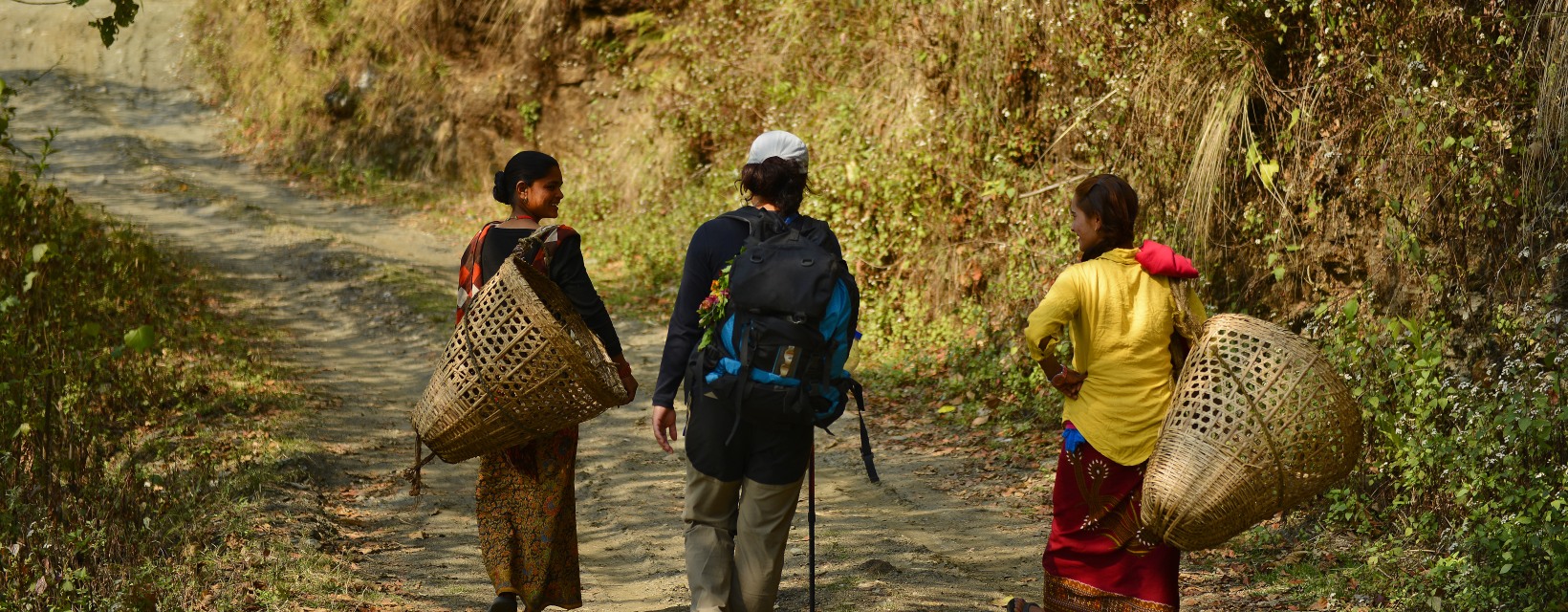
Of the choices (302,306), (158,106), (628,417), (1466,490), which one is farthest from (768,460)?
(158,106)

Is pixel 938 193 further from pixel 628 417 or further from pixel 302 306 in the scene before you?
pixel 302 306

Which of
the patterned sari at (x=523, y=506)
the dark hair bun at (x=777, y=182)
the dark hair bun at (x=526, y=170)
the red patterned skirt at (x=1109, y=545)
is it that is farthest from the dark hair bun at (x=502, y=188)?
the red patterned skirt at (x=1109, y=545)

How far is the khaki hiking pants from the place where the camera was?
3922 mm

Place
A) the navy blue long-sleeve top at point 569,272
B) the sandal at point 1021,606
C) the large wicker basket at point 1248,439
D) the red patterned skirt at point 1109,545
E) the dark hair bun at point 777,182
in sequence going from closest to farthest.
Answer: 1. the large wicker basket at point 1248,439
2. the dark hair bun at point 777,182
3. the red patterned skirt at point 1109,545
4. the sandal at point 1021,606
5. the navy blue long-sleeve top at point 569,272

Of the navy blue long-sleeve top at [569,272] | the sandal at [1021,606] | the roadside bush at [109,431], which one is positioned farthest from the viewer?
the roadside bush at [109,431]

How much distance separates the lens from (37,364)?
6652 millimetres

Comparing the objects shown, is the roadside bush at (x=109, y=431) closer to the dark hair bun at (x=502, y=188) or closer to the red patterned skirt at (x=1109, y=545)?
the dark hair bun at (x=502, y=188)

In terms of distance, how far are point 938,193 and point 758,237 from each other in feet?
20.3

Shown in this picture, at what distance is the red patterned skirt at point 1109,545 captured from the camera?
3971 mm

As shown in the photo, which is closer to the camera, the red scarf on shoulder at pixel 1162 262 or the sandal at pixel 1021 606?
the red scarf on shoulder at pixel 1162 262

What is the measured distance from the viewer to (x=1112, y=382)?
393 centimetres

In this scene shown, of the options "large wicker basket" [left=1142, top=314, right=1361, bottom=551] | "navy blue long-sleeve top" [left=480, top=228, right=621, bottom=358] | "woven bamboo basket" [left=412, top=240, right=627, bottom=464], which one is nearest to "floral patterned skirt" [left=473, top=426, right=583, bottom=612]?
"woven bamboo basket" [left=412, top=240, right=627, bottom=464]

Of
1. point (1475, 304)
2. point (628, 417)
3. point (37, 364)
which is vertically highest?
point (1475, 304)

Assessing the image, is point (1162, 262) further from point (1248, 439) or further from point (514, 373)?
point (514, 373)
